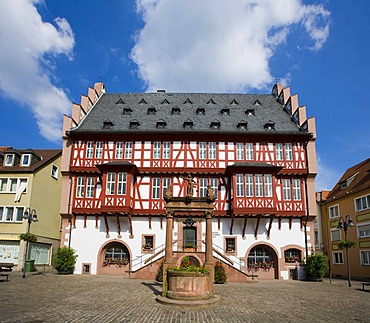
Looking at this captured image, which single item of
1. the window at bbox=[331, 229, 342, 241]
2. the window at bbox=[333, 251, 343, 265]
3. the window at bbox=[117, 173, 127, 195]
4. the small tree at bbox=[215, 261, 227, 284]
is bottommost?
the small tree at bbox=[215, 261, 227, 284]

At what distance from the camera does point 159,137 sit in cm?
2952

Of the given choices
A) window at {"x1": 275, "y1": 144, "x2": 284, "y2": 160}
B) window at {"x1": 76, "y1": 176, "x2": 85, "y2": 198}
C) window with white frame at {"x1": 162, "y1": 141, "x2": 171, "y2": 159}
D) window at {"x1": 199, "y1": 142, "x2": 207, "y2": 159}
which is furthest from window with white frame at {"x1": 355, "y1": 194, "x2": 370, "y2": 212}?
window at {"x1": 76, "y1": 176, "x2": 85, "y2": 198}

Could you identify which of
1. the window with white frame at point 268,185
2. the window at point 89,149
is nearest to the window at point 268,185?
the window with white frame at point 268,185

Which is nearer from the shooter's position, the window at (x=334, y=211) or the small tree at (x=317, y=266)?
the small tree at (x=317, y=266)

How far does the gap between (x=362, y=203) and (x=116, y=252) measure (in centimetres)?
2309

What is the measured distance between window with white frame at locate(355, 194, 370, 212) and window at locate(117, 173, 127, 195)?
22.0 m

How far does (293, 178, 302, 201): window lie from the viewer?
28.4 metres

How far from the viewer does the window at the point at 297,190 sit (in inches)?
1119

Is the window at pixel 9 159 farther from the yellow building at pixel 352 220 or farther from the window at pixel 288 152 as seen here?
the yellow building at pixel 352 220

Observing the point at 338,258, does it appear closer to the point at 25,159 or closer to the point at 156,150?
the point at 156,150

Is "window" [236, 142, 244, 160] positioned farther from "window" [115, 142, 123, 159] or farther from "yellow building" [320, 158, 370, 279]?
"window" [115, 142, 123, 159]

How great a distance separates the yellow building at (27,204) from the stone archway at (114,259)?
23.2ft

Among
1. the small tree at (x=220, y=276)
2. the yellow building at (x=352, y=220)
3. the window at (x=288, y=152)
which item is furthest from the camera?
the yellow building at (x=352, y=220)

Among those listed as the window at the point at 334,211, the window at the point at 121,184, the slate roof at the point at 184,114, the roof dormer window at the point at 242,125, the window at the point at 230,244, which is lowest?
the window at the point at 230,244
